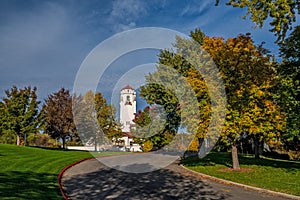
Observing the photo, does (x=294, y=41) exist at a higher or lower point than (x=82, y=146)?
higher

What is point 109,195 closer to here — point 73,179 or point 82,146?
point 73,179

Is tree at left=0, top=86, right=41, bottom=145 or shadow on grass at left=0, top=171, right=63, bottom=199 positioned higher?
tree at left=0, top=86, right=41, bottom=145

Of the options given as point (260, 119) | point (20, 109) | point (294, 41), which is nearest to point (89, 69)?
point (260, 119)

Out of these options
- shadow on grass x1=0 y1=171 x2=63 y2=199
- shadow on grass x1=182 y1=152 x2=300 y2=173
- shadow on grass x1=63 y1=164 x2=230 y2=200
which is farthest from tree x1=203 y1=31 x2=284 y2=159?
shadow on grass x1=0 y1=171 x2=63 y2=199

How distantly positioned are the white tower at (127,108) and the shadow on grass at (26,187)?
39.5 meters

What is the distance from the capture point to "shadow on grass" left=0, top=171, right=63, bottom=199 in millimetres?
7875

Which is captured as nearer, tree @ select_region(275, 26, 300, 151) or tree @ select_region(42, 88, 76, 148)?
tree @ select_region(275, 26, 300, 151)

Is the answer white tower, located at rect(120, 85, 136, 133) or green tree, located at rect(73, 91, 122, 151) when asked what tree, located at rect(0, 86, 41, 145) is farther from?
white tower, located at rect(120, 85, 136, 133)

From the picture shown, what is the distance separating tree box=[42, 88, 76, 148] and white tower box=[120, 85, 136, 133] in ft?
50.6

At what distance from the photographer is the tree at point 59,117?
35.7 m

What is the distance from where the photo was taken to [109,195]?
357 inches

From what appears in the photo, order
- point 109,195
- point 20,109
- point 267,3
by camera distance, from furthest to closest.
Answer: point 20,109, point 267,3, point 109,195

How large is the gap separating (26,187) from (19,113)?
31661mm

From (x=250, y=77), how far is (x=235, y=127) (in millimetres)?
3240
